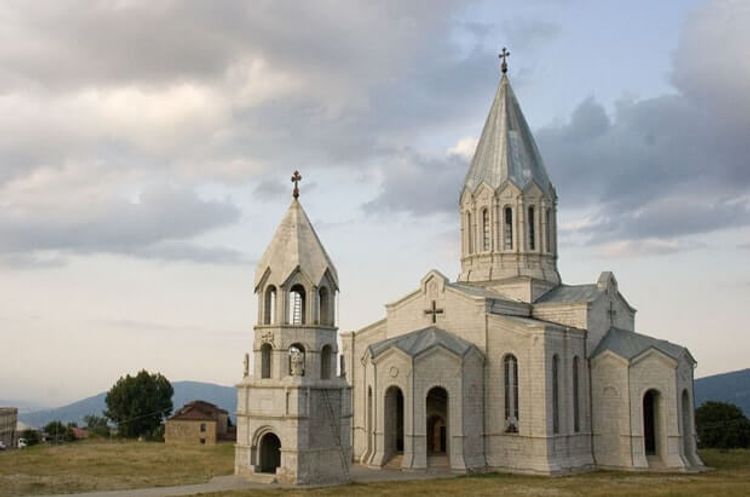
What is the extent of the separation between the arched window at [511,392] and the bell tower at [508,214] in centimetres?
464

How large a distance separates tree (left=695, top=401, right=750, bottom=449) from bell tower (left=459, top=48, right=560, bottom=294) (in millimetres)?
19961

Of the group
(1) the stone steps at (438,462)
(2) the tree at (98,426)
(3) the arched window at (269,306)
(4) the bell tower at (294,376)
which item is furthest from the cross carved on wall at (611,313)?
(2) the tree at (98,426)

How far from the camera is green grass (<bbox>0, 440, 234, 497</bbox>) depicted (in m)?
28.2

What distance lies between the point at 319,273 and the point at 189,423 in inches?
1025

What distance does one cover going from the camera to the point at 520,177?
137 ft

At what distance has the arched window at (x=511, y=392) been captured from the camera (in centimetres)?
3591

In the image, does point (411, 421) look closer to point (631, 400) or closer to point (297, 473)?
point (297, 473)

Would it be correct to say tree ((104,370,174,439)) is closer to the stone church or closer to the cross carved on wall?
the stone church

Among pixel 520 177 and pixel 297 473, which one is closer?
pixel 297 473

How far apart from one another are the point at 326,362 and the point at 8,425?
36.6m

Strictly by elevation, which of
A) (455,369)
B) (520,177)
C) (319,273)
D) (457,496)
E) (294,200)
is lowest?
(457,496)

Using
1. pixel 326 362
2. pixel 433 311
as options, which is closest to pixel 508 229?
pixel 433 311

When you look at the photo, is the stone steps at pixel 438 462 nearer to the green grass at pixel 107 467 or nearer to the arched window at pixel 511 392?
the arched window at pixel 511 392

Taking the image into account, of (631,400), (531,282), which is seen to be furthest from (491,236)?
(631,400)
